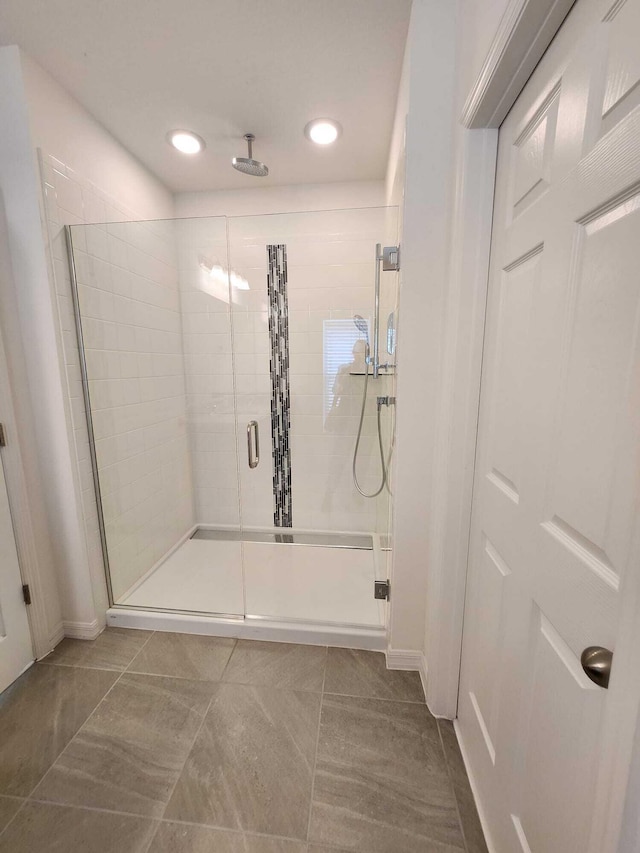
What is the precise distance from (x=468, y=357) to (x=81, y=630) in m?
2.18

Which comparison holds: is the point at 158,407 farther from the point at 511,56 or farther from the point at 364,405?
the point at 511,56

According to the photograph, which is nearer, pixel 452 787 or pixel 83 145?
pixel 452 787

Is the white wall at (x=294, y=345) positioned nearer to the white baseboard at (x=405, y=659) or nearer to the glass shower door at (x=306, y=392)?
the glass shower door at (x=306, y=392)

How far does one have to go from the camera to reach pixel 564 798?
2.02 feet

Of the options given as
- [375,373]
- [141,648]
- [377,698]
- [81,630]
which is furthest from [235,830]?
[375,373]

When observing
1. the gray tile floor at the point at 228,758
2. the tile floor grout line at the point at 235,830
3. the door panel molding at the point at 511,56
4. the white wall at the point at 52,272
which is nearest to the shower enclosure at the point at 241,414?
the white wall at the point at 52,272

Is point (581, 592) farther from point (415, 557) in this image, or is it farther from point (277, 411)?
point (277, 411)

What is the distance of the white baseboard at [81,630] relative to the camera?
5.52ft

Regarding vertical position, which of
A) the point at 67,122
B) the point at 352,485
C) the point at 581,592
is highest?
the point at 67,122

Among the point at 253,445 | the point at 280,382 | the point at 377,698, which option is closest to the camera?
the point at 377,698

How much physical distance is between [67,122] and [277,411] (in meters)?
1.82

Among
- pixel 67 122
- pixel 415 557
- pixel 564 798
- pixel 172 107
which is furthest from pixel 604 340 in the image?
pixel 67 122

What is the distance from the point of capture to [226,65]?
4.58 ft

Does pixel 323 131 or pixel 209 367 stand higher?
pixel 323 131
